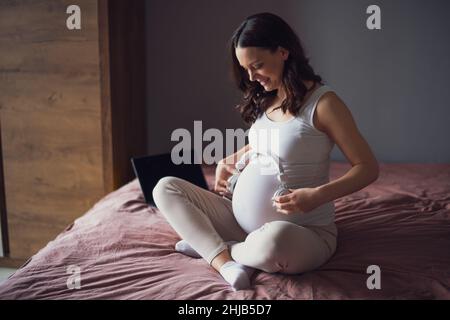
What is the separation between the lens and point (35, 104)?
202 cm

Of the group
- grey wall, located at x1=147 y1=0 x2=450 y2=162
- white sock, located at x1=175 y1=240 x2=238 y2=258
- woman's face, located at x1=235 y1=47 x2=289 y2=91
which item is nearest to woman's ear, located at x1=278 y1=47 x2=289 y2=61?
woman's face, located at x1=235 y1=47 x2=289 y2=91

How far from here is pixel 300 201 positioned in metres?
1.07

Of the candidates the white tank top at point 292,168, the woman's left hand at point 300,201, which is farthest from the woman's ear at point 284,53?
the woman's left hand at point 300,201

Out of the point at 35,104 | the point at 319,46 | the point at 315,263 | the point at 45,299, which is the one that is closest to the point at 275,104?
the point at 315,263

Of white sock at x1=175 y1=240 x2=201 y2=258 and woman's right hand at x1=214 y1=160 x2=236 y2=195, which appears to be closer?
white sock at x1=175 y1=240 x2=201 y2=258

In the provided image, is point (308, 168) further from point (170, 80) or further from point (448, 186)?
point (170, 80)

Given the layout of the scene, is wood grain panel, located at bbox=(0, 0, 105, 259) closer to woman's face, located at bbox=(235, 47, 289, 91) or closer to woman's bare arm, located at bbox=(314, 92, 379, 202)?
woman's face, located at bbox=(235, 47, 289, 91)

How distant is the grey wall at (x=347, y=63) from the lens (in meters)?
2.19

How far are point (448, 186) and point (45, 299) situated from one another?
4.98 ft

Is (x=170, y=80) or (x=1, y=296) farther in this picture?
(x=170, y=80)

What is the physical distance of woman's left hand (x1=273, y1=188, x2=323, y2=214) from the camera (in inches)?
42.0

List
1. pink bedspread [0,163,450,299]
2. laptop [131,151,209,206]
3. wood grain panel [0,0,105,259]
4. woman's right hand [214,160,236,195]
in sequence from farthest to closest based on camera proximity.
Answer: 1. wood grain panel [0,0,105,259]
2. laptop [131,151,209,206]
3. woman's right hand [214,160,236,195]
4. pink bedspread [0,163,450,299]

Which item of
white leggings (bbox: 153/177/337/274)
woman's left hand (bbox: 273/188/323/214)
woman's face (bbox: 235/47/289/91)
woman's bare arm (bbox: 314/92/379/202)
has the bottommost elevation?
white leggings (bbox: 153/177/337/274)

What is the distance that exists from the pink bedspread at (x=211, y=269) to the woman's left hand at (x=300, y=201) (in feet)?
0.54
